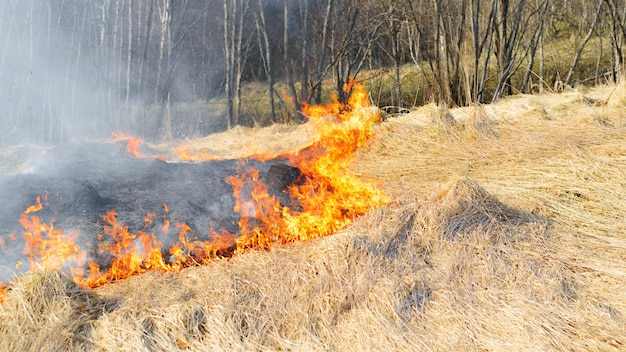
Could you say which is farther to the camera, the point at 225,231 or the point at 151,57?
the point at 151,57

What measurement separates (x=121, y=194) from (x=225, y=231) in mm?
1260

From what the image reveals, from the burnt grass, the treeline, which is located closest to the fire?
the burnt grass

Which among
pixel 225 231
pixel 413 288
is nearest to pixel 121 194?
pixel 225 231

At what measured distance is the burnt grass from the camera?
3.82 meters

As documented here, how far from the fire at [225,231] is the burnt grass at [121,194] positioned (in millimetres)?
43

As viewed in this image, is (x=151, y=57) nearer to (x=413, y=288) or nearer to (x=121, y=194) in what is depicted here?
(x=121, y=194)

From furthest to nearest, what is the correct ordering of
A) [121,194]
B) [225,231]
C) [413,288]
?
[121,194], [225,231], [413,288]

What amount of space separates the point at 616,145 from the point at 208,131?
14770mm

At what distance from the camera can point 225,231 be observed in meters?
3.98

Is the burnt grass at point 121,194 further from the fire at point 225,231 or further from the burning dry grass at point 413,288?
the burning dry grass at point 413,288

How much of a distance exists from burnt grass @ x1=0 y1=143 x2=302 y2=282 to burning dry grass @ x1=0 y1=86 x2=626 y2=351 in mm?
656

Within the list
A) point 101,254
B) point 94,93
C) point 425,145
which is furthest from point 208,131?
point 101,254

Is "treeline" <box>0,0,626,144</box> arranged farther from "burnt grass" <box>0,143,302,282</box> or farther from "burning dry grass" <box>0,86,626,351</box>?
"burning dry grass" <box>0,86,626,351</box>

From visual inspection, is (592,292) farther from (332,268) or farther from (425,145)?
(425,145)
